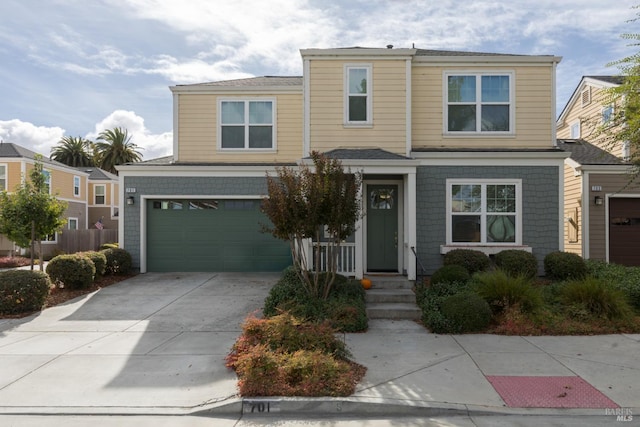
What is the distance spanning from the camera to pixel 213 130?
13234mm

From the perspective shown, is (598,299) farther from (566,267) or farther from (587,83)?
(587,83)

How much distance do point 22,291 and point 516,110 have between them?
12.3 metres

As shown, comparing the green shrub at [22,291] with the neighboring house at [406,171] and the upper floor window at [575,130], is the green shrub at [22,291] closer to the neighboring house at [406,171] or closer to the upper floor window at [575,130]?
the neighboring house at [406,171]

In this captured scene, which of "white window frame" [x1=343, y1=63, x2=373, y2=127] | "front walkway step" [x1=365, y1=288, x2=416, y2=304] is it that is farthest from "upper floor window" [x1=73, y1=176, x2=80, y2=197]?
"front walkway step" [x1=365, y1=288, x2=416, y2=304]

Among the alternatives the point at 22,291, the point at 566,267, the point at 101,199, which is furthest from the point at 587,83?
the point at 101,199

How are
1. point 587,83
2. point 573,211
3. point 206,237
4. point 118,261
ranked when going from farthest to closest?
point 587,83
point 573,211
point 206,237
point 118,261

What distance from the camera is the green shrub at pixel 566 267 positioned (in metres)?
9.62

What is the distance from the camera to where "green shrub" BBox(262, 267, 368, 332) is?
23.8 feet

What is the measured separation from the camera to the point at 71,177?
A: 2683 cm

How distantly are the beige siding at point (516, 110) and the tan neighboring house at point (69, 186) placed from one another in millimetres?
17456

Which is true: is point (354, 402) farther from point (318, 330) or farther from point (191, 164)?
point (191, 164)

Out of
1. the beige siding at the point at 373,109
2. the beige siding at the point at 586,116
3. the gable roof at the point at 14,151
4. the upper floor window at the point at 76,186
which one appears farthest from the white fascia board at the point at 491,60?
the upper floor window at the point at 76,186

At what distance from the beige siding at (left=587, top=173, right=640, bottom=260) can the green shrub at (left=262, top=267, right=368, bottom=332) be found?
8.45 metres

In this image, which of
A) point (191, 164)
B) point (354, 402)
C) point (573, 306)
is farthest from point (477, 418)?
point (191, 164)
